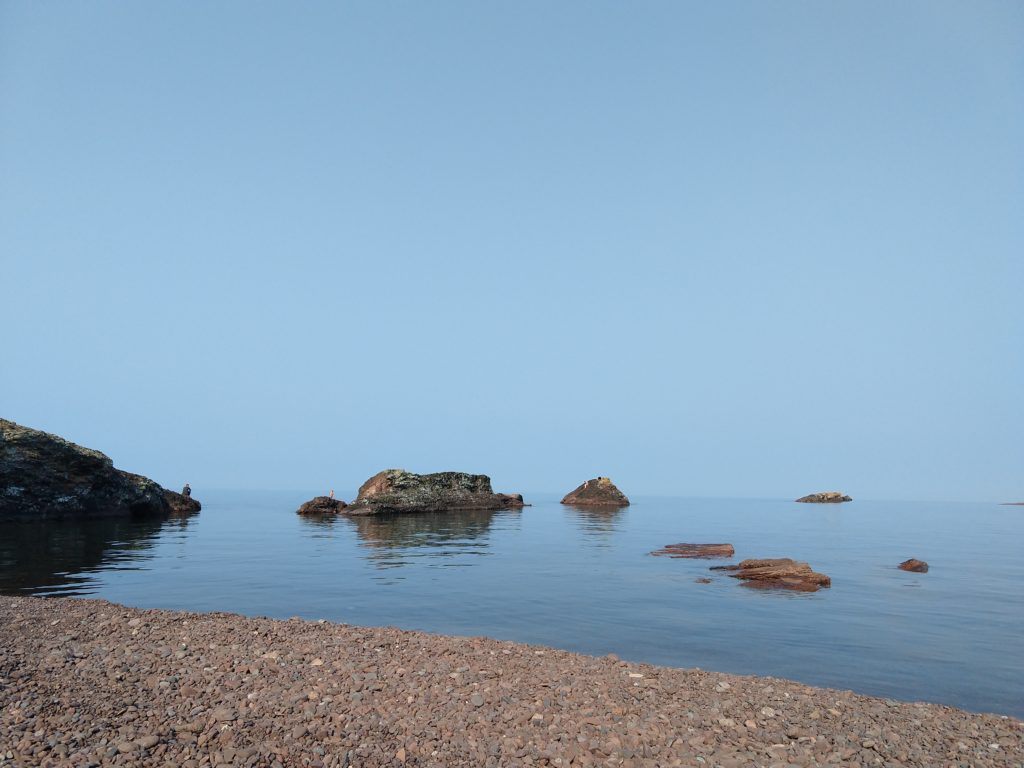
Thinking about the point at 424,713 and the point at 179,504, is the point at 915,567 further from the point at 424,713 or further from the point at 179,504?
the point at 179,504

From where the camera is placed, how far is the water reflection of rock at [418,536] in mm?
39338

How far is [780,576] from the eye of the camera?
2941 centimetres

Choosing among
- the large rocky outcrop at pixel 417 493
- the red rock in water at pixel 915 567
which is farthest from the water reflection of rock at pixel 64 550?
the red rock in water at pixel 915 567

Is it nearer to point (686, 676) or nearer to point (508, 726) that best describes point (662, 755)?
point (508, 726)

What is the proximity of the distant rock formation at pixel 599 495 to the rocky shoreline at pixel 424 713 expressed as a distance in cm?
10497

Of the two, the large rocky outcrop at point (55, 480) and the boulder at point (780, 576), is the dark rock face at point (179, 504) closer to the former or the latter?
the large rocky outcrop at point (55, 480)

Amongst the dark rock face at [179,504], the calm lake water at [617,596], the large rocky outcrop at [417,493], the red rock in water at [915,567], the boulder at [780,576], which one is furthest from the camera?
the dark rock face at [179,504]

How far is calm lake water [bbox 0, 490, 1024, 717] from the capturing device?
53.3 feet

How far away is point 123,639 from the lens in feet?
48.5

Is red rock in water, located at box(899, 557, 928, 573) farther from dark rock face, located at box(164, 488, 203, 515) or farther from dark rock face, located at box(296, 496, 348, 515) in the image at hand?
dark rock face, located at box(164, 488, 203, 515)

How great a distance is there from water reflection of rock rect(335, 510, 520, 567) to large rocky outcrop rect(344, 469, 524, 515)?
6.76 ft

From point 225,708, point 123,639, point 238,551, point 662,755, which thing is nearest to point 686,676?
point 662,755

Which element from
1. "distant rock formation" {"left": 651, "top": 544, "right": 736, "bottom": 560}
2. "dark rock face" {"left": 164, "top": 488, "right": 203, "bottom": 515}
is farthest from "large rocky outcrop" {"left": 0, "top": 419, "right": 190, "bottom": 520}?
"distant rock formation" {"left": 651, "top": 544, "right": 736, "bottom": 560}

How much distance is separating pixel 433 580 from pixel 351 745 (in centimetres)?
1996
